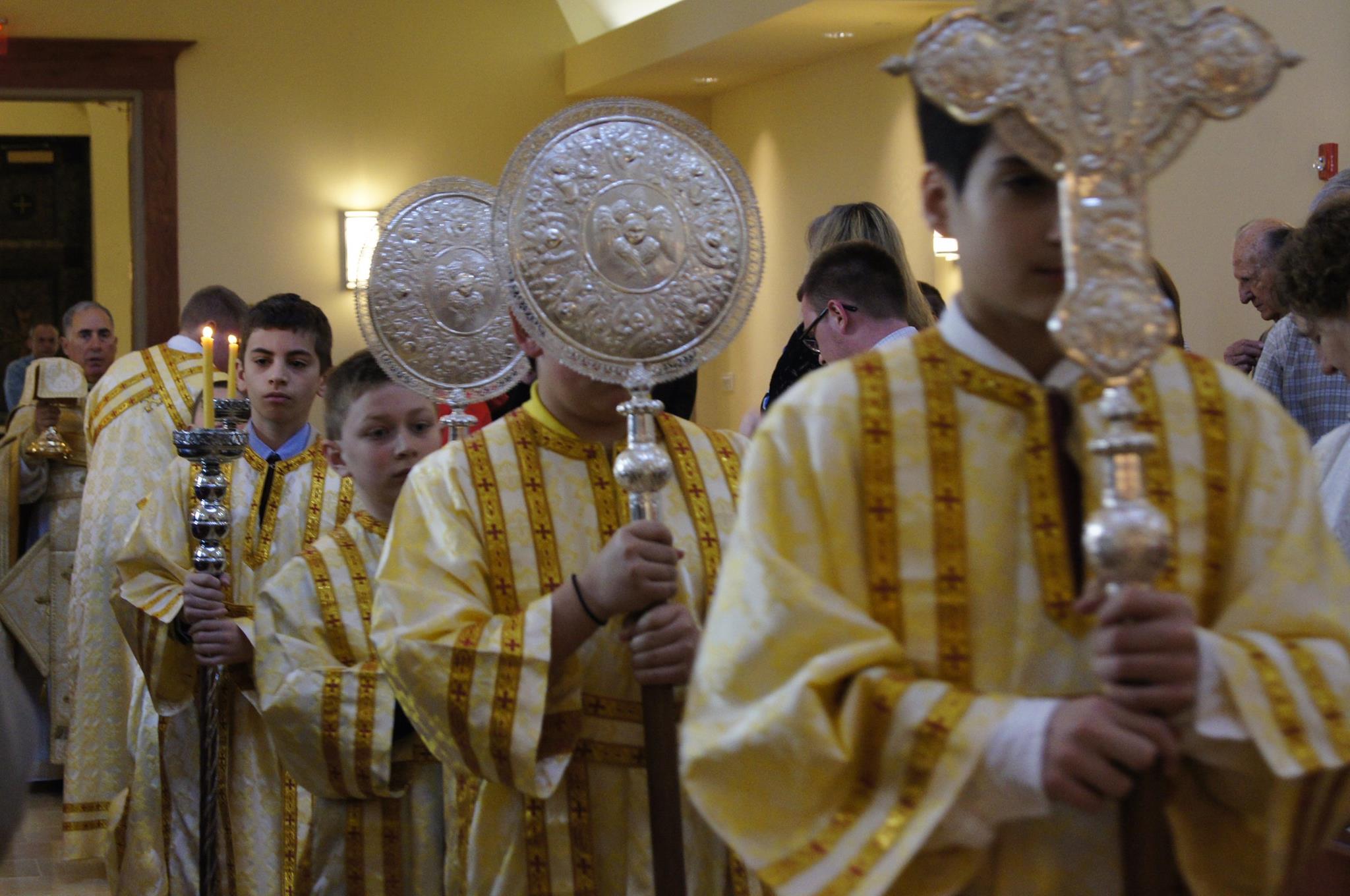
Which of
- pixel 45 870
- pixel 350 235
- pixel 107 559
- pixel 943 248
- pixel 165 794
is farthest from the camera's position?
pixel 350 235

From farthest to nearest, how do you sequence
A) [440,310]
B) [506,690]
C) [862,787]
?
[440,310]
[506,690]
[862,787]

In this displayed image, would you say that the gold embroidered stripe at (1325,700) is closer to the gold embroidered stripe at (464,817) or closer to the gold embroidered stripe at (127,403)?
the gold embroidered stripe at (464,817)

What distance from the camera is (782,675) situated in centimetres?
162

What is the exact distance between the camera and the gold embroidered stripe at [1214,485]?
1.67 metres

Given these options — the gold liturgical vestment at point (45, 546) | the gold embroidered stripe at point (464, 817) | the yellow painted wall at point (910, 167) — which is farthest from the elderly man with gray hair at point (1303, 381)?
the gold liturgical vestment at point (45, 546)

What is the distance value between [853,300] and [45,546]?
5006mm

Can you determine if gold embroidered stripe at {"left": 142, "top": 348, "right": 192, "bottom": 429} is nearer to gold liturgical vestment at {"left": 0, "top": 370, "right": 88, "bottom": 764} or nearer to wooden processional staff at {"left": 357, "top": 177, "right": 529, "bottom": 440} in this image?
gold liturgical vestment at {"left": 0, "top": 370, "right": 88, "bottom": 764}

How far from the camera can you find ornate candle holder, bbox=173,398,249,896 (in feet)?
11.0

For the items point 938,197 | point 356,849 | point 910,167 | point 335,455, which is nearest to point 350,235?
point 910,167

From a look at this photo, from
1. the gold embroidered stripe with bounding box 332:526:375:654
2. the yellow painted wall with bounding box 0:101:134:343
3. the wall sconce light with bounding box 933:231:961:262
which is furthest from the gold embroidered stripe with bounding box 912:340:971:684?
the yellow painted wall with bounding box 0:101:134:343

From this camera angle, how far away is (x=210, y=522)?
3381 mm

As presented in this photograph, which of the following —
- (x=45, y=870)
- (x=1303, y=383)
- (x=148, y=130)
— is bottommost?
(x=45, y=870)

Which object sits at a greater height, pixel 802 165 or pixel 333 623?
pixel 802 165

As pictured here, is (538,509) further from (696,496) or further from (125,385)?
(125,385)
